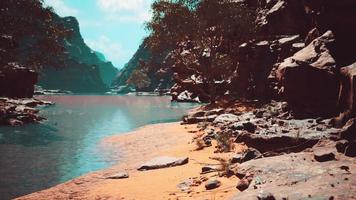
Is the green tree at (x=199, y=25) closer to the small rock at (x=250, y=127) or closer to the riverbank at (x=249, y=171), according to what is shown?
the riverbank at (x=249, y=171)

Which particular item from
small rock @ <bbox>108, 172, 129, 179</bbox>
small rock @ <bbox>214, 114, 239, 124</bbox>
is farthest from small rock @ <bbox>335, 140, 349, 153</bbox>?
small rock @ <bbox>214, 114, 239, 124</bbox>

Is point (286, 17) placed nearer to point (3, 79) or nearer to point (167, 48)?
point (167, 48)

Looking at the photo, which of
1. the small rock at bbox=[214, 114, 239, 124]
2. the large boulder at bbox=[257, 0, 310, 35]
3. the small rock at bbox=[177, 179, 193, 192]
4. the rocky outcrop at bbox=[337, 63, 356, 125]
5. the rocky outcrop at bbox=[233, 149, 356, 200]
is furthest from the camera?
the large boulder at bbox=[257, 0, 310, 35]

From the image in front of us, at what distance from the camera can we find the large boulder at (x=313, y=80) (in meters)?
16.3

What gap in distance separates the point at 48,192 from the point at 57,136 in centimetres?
1624

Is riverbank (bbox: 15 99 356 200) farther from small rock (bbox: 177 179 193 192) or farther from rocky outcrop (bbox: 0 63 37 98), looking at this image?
rocky outcrop (bbox: 0 63 37 98)

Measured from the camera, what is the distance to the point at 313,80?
666 inches

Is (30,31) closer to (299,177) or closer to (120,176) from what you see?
(120,176)

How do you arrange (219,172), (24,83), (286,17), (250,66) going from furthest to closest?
(24,83)
(250,66)
(286,17)
(219,172)

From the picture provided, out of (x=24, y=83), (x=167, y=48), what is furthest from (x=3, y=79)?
(x=167, y=48)

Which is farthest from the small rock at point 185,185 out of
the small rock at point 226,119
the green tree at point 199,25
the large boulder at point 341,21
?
the green tree at point 199,25

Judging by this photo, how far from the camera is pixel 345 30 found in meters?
15.2

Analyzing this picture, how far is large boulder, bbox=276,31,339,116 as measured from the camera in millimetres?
16297

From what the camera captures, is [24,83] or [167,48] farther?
[24,83]
